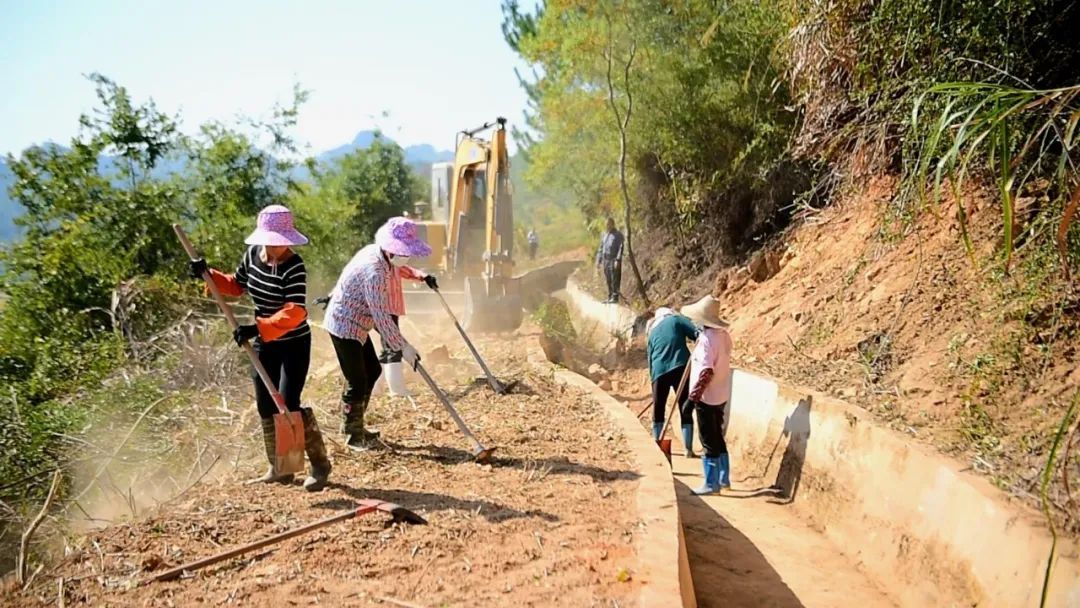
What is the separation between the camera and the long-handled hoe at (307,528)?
11.5 ft

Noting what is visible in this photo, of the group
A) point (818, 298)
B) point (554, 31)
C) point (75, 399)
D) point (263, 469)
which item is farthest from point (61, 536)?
point (554, 31)

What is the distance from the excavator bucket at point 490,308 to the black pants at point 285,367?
7749 millimetres

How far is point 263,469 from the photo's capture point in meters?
5.26

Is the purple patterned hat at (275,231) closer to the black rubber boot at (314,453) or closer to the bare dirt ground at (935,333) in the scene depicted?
the black rubber boot at (314,453)

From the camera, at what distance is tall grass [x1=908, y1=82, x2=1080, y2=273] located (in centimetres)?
304

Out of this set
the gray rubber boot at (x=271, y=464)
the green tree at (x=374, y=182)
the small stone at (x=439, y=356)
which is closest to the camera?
the gray rubber boot at (x=271, y=464)

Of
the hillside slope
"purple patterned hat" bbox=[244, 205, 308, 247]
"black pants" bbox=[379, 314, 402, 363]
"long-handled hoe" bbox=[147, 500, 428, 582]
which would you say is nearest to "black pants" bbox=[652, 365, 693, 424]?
the hillside slope

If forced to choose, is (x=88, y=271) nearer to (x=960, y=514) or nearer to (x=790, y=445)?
(x=790, y=445)

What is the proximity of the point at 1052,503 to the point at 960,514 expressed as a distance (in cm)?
49

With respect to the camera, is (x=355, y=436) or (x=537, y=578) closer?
(x=537, y=578)

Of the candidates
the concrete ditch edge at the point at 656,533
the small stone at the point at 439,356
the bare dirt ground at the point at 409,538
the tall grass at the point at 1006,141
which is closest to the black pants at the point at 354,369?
the bare dirt ground at the point at 409,538

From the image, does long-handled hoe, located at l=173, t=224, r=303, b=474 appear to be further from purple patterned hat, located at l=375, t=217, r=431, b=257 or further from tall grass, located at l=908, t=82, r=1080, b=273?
tall grass, located at l=908, t=82, r=1080, b=273

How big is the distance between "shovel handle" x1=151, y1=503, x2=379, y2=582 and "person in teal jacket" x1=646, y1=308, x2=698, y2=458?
12.2 ft

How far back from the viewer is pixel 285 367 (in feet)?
15.8
